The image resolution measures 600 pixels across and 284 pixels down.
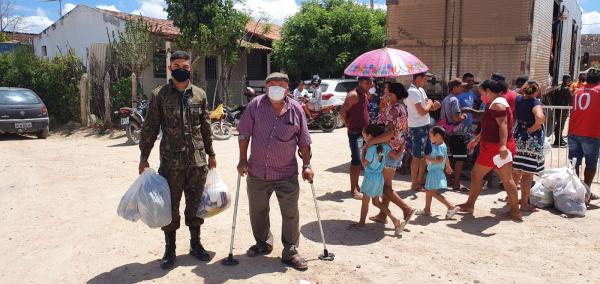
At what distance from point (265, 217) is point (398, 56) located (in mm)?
2781

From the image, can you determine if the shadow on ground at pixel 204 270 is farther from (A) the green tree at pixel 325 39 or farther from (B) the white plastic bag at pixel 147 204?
(A) the green tree at pixel 325 39

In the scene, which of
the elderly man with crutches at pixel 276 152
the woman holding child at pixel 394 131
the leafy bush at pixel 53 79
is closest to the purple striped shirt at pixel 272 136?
the elderly man with crutches at pixel 276 152

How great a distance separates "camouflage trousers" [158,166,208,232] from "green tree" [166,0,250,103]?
1078 centimetres

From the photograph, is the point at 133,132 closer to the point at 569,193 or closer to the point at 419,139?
the point at 419,139

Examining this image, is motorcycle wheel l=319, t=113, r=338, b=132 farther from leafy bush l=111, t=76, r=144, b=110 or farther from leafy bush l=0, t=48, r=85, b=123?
leafy bush l=0, t=48, r=85, b=123

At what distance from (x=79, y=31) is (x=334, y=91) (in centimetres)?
1011

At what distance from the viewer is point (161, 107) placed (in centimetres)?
400

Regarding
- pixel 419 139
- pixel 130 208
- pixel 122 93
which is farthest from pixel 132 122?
pixel 130 208

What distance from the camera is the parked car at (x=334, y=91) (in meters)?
14.0

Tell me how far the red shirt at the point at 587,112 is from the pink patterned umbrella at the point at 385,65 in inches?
81.6

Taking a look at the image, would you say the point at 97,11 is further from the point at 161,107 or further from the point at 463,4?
the point at 161,107

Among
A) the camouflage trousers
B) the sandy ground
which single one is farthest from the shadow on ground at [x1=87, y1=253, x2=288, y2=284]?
the camouflage trousers

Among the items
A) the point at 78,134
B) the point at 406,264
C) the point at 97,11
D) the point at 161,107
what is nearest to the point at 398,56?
the point at 406,264

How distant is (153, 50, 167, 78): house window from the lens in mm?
15953
